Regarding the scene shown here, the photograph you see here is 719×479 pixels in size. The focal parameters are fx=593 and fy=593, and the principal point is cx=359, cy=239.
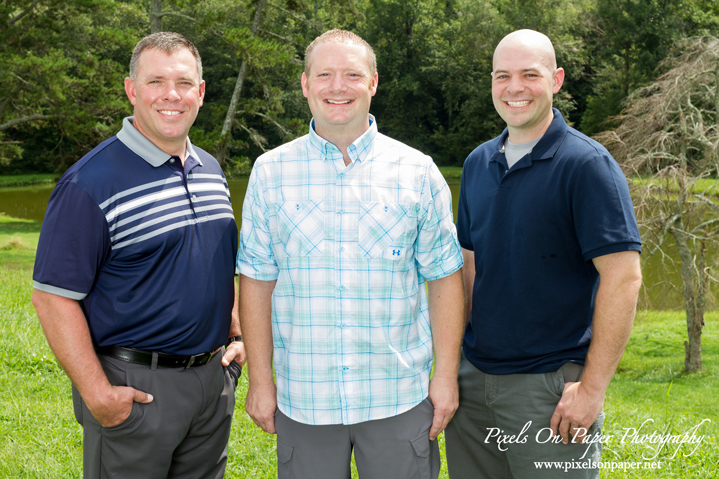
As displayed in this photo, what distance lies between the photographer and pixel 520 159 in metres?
2.42

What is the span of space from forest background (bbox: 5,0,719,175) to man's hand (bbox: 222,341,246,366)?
923 cm

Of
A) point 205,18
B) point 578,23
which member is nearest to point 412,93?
point 578,23

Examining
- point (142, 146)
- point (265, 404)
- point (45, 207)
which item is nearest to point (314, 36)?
point (45, 207)

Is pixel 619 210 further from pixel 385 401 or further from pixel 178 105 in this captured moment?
pixel 178 105

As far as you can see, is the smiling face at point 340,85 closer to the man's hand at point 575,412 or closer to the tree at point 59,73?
the man's hand at point 575,412

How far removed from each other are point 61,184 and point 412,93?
45743 mm

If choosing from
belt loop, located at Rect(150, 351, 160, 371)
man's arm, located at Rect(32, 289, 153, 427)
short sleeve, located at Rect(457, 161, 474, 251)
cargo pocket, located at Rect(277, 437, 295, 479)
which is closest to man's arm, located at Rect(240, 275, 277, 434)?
cargo pocket, located at Rect(277, 437, 295, 479)

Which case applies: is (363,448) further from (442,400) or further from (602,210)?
(602,210)

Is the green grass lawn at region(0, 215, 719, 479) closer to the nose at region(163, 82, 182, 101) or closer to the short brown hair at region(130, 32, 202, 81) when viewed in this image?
the nose at region(163, 82, 182, 101)

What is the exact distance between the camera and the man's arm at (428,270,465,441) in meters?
2.30

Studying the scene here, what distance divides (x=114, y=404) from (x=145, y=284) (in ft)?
1.50

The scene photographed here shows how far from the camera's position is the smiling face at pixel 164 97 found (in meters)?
2.46

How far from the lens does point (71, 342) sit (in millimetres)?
2203

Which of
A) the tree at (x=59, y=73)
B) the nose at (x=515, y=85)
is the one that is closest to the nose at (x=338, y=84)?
the nose at (x=515, y=85)
